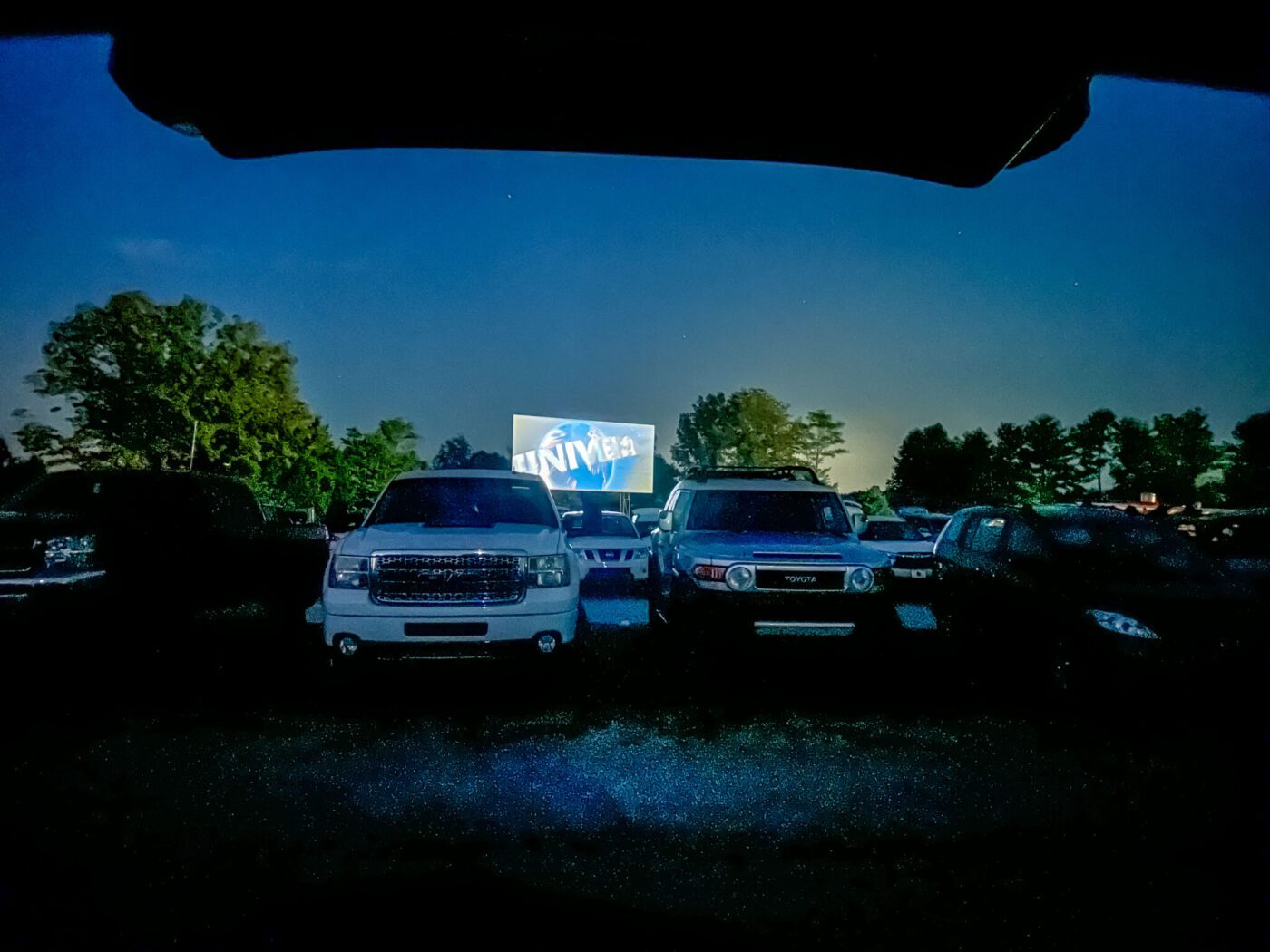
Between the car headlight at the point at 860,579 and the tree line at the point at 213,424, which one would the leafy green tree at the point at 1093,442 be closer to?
the tree line at the point at 213,424

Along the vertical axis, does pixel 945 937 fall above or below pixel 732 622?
below

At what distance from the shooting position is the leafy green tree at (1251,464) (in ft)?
167

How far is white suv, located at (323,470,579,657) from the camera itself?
6.13 meters

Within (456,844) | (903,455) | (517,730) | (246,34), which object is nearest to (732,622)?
(517,730)

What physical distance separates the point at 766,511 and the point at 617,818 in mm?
5611

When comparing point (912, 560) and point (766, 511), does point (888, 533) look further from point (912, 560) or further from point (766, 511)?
point (766, 511)

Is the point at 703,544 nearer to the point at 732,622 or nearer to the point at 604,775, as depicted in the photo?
the point at 732,622

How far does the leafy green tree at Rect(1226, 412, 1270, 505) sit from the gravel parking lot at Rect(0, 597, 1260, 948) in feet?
194

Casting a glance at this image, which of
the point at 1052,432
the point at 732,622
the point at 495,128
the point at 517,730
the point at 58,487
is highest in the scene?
the point at 1052,432

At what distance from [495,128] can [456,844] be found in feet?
10.6

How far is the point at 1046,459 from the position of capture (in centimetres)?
8456

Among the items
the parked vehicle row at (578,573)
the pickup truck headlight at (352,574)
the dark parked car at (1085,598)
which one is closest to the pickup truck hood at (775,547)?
the parked vehicle row at (578,573)

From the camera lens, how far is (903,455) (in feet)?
360

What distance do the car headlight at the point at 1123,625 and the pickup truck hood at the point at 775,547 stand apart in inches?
76.3
